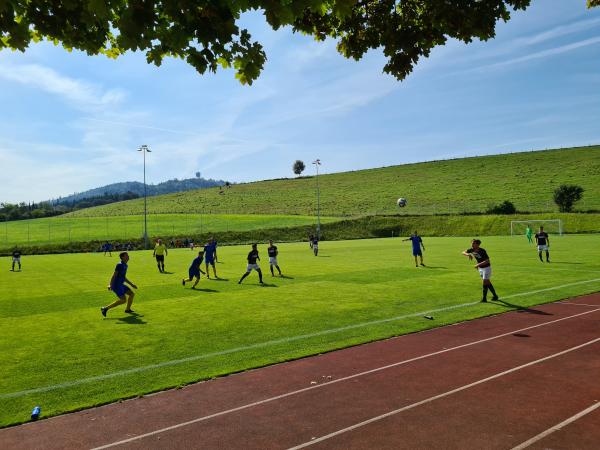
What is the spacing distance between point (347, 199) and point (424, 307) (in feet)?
304

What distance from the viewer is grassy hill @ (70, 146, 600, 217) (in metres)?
84.4

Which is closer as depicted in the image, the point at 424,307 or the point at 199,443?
the point at 199,443

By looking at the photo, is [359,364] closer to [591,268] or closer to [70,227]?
[591,268]

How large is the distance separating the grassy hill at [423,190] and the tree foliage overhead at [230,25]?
72182mm

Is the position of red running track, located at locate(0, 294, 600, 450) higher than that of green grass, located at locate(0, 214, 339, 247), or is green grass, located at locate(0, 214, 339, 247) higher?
green grass, located at locate(0, 214, 339, 247)

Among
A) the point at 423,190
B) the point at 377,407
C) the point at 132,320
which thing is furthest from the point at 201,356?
the point at 423,190

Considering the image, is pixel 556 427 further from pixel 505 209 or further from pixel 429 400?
pixel 505 209

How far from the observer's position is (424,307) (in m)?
14.4

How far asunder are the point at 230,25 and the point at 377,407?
5557mm

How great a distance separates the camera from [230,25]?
517 centimetres

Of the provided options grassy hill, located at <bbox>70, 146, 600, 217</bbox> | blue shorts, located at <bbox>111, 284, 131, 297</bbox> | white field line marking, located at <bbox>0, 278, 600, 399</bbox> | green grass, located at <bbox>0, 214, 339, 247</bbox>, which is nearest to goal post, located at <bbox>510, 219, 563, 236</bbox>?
grassy hill, located at <bbox>70, 146, 600, 217</bbox>

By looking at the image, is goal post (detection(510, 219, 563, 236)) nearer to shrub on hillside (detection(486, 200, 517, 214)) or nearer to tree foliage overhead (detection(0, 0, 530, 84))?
shrub on hillside (detection(486, 200, 517, 214))

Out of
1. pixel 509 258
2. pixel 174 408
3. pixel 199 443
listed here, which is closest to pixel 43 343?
pixel 174 408

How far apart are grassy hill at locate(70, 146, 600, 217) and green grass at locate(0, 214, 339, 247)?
1305 centimetres
